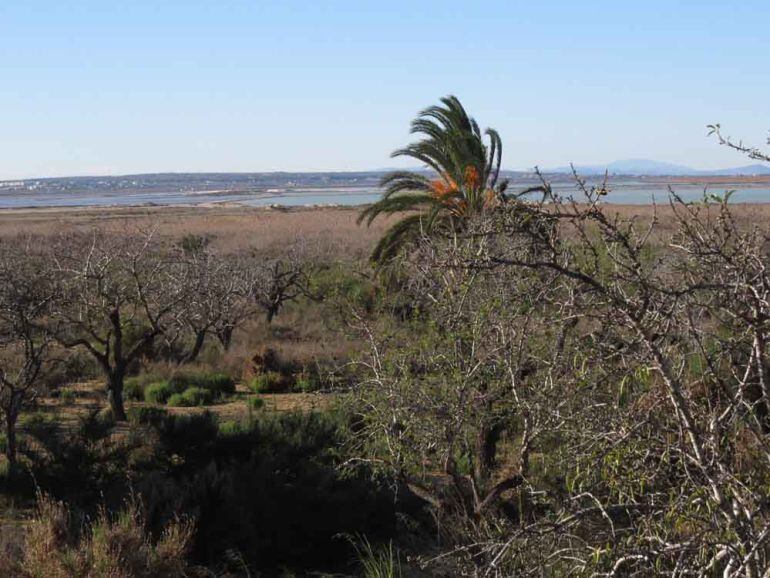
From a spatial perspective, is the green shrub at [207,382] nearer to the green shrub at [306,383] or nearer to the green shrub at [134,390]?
the green shrub at [134,390]

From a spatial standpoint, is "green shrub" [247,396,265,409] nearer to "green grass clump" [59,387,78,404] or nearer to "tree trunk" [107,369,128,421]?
"tree trunk" [107,369,128,421]

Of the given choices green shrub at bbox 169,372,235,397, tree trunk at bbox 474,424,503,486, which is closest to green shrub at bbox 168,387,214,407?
green shrub at bbox 169,372,235,397

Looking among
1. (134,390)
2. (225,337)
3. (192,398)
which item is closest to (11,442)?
(192,398)

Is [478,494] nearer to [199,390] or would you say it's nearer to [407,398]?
[407,398]

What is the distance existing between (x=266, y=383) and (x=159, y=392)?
1.97m

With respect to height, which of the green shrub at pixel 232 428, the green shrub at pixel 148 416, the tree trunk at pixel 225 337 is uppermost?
the green shrub at pixel 148 416

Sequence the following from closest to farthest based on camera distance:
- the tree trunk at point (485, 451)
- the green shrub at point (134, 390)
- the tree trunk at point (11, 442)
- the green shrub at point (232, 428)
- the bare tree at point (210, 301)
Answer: the tree trunk at point (485, 451) → the tree trunk at point (11, 442) → the green shrub at point (232, 428) → the green shrub at point (134, 390) → the bare tree at point (210, 301)

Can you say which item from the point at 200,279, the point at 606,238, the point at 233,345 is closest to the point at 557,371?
the point at 606,238

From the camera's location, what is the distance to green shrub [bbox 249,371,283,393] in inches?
683

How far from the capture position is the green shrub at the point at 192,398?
620 inches

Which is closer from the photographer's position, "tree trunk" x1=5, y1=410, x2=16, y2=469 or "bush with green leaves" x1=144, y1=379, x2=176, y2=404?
"tree trunk" x1=5, y1=410, x2=16, y2=469

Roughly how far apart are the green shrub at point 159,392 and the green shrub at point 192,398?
21 cm

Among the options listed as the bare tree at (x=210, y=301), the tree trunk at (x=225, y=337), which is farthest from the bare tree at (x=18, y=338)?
the tree trunk at (x=225, y=337)

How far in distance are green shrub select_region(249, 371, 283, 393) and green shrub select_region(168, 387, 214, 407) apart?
3.70ft
